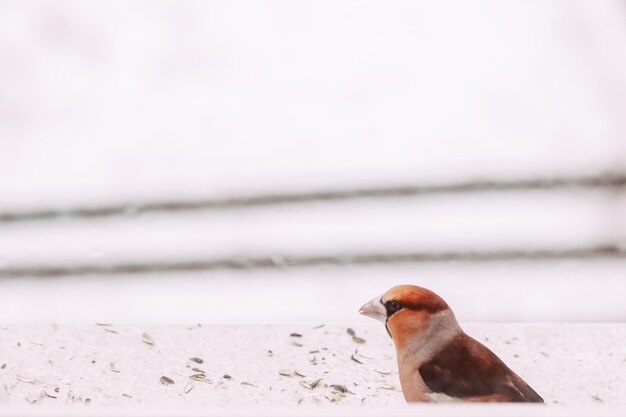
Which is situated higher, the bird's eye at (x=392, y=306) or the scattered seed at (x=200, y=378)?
the bird's eye at (x=392, y=306)

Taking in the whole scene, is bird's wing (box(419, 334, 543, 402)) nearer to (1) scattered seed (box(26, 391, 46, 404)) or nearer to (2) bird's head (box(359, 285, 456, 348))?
(2) bird's head (box(359, 285, 456, 348))

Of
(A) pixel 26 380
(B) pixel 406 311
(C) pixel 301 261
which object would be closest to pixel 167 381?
(A) pixel 26 380

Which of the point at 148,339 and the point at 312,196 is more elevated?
the point at 312,196

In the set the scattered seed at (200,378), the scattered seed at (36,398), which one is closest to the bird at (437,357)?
the scattered seed at (200,378)

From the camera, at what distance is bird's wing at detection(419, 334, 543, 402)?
563mm

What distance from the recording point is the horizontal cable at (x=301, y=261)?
1.03 m

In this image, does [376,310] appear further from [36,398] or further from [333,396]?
[36,398]

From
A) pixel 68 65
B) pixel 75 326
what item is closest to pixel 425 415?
pixel 75 326

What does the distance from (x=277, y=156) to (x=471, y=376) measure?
2.11 ft

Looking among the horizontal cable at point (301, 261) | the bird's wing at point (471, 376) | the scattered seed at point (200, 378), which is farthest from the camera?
the horizontal cable at point (301, 261)

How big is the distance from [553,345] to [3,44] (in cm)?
105

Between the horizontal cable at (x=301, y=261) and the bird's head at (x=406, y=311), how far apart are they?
371 mm

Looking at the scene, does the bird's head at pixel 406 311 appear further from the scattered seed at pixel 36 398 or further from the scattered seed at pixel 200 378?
the scattered seed at pixel 36 398

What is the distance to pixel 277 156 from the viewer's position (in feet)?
3.79
